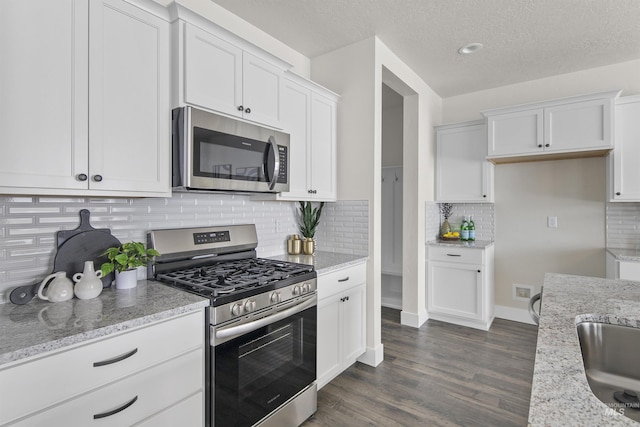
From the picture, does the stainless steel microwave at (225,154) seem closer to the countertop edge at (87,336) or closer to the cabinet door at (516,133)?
the countertop edge at (87,336)

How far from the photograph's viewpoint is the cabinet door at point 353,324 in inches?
96.9

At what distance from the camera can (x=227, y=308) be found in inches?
59.1

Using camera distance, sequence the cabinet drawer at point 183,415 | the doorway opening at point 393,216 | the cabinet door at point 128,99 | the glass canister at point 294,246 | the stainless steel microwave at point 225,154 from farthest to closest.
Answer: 1. the doorway opening at point 393,216
2. the glass canister at point 294,246
3. the stainless steel microwave at point 225,154
4. the cabinet door at point 128,99
5. the cabinet drawer at point 183,415

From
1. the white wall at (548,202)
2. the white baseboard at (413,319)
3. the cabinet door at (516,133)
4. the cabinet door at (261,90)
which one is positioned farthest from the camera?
the white baseboard at (413,319)

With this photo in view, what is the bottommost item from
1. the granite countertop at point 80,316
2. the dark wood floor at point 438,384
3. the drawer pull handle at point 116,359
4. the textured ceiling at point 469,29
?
the dark wood floor at point 438,384

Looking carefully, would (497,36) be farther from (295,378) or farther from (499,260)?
(295,378)

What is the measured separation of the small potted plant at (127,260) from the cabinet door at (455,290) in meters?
3.07

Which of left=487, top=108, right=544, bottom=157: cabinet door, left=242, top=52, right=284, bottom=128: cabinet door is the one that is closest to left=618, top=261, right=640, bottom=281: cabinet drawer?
left=487, top=108, right=544, bottom=157: cabinet door

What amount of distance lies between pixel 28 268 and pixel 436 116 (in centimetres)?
413

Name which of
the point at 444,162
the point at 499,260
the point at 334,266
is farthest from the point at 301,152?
the point at 499,260

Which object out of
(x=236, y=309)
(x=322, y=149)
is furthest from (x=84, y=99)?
(x=322, y=149)

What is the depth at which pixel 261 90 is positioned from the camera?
2.14 meters

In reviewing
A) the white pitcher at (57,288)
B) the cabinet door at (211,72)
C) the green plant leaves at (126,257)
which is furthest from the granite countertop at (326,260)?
the white pitcher at (57,288)

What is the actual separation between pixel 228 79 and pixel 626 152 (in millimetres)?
3474
